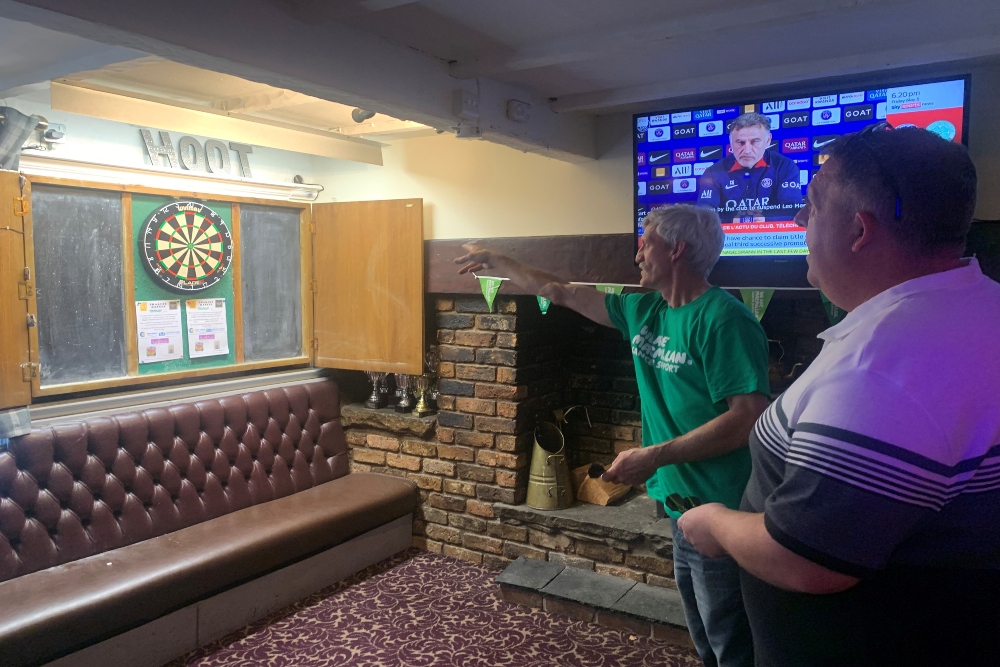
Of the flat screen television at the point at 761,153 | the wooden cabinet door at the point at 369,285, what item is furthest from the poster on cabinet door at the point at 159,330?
the flat screen television at the point at 761,153

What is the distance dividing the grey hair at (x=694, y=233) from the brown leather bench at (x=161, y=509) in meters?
2.34

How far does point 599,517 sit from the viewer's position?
11.9 ft

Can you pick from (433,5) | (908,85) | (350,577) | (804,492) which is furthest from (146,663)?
(908,85)

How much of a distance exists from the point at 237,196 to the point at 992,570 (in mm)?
3925

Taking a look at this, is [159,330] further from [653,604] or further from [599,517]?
[653,604]

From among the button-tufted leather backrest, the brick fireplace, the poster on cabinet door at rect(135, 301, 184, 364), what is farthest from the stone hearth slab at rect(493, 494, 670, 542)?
the poster on cabinet door at rect(135, 301, 184, 364)

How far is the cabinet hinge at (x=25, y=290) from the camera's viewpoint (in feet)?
9.92

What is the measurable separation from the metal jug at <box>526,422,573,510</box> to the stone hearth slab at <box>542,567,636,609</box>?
369 mm

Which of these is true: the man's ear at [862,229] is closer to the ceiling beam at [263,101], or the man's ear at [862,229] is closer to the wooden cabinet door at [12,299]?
the ceiling beam at [263,101]

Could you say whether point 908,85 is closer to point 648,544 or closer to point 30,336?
point 648,544

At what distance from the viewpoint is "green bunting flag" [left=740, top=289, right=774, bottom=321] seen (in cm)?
309

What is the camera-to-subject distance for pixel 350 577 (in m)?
3.77

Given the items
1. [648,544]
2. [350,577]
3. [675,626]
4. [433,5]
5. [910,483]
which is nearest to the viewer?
[910,483]

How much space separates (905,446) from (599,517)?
9.64 ft
